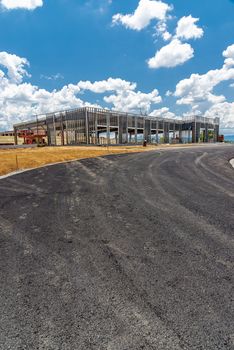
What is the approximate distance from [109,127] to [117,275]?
45.4 m

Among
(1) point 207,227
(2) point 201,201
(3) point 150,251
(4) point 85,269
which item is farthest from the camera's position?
(2) point 201,201

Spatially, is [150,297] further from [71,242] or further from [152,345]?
[71,242]

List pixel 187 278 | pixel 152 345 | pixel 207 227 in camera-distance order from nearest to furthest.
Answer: pixel 152 345, pixel 187 278, pixel 207 227

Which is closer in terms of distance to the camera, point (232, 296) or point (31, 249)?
point (232, 296)

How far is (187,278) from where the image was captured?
3.04 metres

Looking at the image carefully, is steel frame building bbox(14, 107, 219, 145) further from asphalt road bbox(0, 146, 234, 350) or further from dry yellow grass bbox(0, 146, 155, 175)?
asphalt road bbox(0, 146, 234, 350)

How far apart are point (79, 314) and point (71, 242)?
70.7 inches

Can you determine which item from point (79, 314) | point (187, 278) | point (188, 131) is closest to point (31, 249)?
point (79, 314)

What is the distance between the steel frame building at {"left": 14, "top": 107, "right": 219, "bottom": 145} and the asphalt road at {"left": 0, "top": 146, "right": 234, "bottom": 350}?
40135mm

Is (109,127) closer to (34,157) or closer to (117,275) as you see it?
(34,157)

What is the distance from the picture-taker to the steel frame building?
4603 centimetres

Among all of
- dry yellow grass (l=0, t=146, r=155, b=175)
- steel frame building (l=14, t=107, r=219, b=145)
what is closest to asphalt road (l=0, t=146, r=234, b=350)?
dry yellow grass (l=0, t=146, r=155, b=175)

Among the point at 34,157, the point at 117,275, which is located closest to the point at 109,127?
the point at 34,157

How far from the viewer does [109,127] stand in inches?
1857
